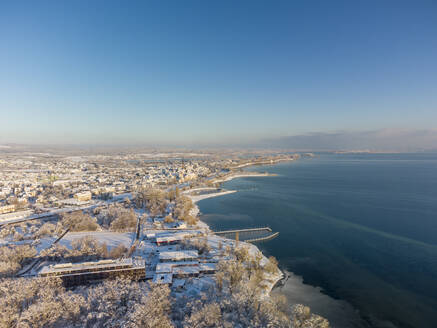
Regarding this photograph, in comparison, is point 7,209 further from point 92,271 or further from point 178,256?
point 178,256

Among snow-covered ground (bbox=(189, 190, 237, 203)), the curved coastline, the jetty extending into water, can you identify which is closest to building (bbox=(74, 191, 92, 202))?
snow-covered ground (bbox=(189, 190, 237, 203))

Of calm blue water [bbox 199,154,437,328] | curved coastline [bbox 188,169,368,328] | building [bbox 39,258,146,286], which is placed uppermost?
building [bbox 39,258,146,286]

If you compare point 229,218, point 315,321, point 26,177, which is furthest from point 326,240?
point 26,177

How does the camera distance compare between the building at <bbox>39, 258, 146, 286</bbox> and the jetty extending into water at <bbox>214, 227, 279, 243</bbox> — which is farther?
the jetty extending into water at <bbox>214, 227, 279, 243</bbox>

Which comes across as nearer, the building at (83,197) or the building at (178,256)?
the building at (178,256)

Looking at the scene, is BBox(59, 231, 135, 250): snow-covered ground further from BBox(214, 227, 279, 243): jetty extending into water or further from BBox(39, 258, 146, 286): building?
BBox(214, 227, 279, 243): jetty extending into water

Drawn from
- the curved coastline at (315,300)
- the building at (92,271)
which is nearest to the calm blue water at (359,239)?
the curved coastline at (315,300)

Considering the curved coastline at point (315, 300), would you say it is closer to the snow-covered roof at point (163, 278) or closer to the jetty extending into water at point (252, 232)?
the jetty extending into water at point (252, 232)
